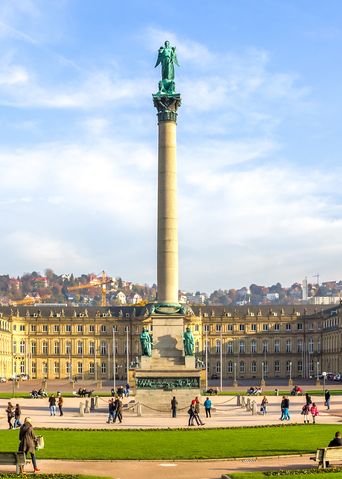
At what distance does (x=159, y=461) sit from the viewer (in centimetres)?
4188

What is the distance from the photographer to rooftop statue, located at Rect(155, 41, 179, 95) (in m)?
89.6

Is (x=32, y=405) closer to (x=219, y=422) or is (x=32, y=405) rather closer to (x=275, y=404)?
(x=275, y=404)

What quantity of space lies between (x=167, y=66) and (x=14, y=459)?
58.5 m

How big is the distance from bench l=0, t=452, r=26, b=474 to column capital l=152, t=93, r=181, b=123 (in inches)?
2144

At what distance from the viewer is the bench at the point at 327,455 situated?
38.2 meters

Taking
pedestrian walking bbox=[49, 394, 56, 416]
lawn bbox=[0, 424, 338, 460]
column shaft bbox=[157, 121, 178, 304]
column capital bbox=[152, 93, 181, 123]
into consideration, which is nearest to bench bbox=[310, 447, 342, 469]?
lawn bbox=[0, 424, 338, 460]

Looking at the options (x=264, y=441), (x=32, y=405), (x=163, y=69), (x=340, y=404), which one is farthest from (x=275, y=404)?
(x=264, y=441)

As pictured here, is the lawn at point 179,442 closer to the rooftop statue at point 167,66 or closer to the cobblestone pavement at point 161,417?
the cobblestone pavement at point 161,417

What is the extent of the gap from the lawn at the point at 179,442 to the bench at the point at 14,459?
236 inches

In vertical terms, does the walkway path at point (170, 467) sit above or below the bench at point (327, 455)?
below

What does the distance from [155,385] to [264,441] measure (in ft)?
102

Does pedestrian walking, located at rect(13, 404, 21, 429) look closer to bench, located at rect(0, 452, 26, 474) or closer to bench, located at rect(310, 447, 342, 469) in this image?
bench, located at rect(0, 452, 26, 474)

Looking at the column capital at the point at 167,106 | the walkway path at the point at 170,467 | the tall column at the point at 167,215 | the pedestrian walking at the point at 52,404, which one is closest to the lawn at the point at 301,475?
the walkway path at the point at 170,467

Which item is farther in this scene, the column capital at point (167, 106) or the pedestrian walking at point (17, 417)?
the column capital at point (167, 106)
